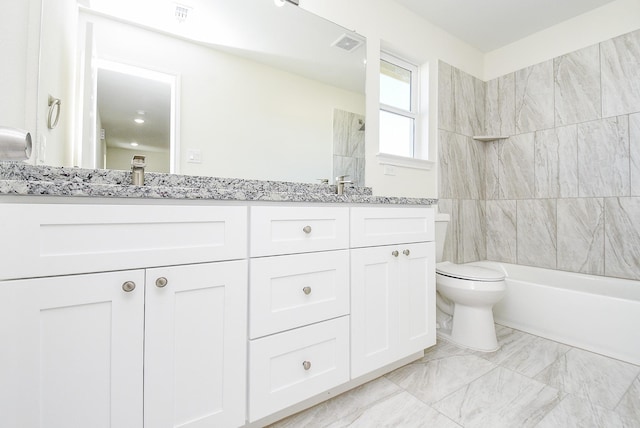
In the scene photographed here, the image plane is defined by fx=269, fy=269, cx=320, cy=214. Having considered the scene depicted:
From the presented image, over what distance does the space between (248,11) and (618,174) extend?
2.77m

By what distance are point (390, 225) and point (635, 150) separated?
2.06 m

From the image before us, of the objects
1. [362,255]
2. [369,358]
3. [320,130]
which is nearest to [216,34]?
[320,130]

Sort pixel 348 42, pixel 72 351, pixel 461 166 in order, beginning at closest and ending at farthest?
pixel 72 351
pixel 348 42
pixel 461 166

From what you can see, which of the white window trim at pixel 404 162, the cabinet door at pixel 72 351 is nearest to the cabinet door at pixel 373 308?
the cabinet door at pixel 72 351

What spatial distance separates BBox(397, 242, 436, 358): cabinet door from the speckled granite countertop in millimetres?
268

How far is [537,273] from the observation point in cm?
232

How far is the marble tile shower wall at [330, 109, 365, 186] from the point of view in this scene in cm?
179

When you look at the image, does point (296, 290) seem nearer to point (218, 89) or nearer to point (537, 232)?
point (218, 89)

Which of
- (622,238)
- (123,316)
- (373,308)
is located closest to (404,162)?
(373,308)

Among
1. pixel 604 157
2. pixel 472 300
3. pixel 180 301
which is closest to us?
pixel 180 301

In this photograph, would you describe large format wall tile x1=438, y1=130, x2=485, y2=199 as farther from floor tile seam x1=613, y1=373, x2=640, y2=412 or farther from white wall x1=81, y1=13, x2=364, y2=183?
floor tile seam x1=613, y1=373, x2=640, y2=412

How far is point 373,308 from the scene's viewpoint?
1224 mm

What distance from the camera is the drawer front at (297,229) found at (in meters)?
0.94

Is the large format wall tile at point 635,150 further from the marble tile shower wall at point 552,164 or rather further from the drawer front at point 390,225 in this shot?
the drawer front at point 390,225
